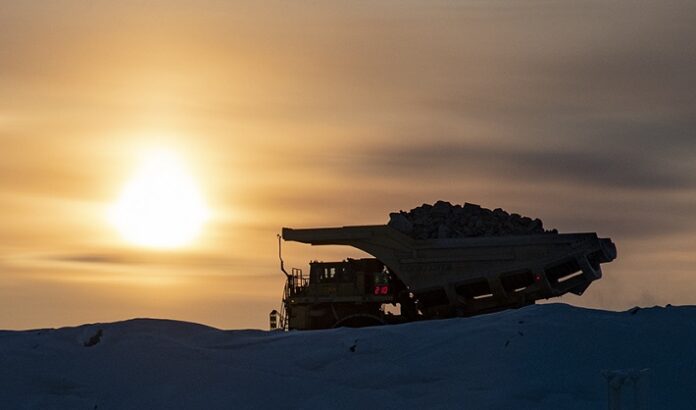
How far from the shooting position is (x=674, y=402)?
19.4m

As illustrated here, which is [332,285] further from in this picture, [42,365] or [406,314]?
[42,365]

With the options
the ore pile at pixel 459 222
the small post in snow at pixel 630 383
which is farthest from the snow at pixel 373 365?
the ore pile at pixel 459 222

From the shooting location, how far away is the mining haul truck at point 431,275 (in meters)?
36.5

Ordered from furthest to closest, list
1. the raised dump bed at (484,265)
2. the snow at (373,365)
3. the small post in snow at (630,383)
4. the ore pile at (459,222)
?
the ore pile at (459,222) → the raised dump bed at (484,265) → the snow at (373,365) → the small post in snow at (630,383)

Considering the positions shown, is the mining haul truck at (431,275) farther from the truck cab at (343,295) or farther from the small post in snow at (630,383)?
the small post in snow at (630,383)

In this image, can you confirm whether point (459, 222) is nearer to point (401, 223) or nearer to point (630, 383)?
point (401, 223)

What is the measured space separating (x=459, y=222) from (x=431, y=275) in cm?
228

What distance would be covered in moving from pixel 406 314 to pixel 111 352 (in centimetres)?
1738

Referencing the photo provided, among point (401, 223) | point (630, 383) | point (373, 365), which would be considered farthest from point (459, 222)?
point (630, 383)

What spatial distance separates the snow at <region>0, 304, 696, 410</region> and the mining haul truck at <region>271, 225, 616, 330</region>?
12412mm

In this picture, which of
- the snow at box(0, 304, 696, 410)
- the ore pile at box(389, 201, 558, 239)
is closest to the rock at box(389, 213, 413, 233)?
the ore pile at box(389, 201, 558, 239)

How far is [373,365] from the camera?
836 inches

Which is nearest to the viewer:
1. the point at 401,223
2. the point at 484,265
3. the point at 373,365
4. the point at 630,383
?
the point at 630,383

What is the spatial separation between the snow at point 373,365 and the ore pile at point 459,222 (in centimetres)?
1353
